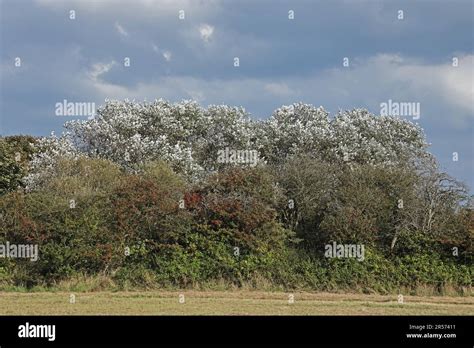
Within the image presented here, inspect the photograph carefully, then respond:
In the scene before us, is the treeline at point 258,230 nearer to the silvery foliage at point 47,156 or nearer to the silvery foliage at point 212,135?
the silvery foliage at point 47,156

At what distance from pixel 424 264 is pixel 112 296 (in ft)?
36.1

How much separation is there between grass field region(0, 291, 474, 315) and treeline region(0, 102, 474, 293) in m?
1.44

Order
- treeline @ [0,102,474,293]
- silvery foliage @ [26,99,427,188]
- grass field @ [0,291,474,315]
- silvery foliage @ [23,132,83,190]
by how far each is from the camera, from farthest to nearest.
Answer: silvery foliage @ [26,99,427,188], silvery foliage @ [23,132,83,190], treeline @ [0,102,474,293], grass field @ [0,291,474,315]

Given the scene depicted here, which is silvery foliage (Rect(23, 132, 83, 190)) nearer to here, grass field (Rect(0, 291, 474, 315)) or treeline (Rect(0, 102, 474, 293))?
treeline (Rect(0, 102, 474, 293))

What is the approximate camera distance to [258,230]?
2350cm

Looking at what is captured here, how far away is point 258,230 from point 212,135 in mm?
16256

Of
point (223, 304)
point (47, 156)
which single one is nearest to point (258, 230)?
point (223, 304)

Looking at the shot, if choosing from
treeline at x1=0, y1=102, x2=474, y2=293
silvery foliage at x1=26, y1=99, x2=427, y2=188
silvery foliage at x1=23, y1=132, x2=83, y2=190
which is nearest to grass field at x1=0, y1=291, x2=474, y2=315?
treeline at x1=0, y1=102, x2=474, y2=293

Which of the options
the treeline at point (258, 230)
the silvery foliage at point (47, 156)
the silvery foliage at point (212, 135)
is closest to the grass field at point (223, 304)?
the treeline at point (258, 230)

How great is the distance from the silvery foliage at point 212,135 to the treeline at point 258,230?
990 cm

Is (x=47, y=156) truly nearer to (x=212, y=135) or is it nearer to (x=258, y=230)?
(x=212, y=135)

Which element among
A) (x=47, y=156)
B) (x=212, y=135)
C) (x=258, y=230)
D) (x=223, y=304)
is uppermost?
(x=212, y=135)

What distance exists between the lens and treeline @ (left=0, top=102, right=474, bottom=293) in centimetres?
2278
